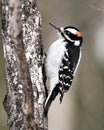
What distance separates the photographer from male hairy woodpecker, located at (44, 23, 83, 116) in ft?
29.8

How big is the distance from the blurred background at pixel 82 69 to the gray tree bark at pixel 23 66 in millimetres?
6116

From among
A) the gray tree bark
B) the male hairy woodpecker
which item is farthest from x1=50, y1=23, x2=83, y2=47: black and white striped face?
the gray tree bark

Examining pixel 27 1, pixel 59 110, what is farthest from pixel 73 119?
pixel 27 1

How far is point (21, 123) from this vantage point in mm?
8016

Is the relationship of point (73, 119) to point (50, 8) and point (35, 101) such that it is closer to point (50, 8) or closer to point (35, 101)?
point (50, 8)

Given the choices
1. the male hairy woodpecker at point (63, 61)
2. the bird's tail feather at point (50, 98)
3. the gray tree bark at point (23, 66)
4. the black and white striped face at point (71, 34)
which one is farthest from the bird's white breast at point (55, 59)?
the gray tree bark at point (23, 66)

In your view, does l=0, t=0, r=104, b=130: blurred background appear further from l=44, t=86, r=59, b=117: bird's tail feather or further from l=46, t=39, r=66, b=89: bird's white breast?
l=44, t=86, r=59, b=117: bird's tail feather

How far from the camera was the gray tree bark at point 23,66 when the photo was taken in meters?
7.21

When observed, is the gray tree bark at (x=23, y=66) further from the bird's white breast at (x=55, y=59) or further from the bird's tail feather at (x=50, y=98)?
the bird's white breast at (x=55, y=59)

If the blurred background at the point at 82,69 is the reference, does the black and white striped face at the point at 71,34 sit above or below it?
above

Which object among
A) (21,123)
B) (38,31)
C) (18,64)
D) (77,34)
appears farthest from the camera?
(77,34)

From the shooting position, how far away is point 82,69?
1645cm

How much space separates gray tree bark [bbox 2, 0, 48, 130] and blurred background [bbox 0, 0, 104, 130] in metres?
6.12

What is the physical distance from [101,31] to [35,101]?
787cm
